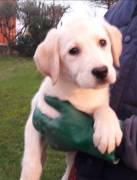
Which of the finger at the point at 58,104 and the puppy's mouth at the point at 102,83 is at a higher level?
the puppy's mouth at the point at 102,83

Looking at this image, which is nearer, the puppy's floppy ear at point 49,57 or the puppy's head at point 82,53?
the puppy's head at point 82,53

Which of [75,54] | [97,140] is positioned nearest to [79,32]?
[75,54]

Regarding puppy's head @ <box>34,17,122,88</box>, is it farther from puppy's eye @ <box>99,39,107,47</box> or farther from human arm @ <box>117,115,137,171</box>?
human arm @ <box>117,115,137,171</box>

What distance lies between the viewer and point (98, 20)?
132 inches

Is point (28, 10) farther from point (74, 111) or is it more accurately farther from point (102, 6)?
point (74, 111)

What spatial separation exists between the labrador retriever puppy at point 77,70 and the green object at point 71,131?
71 mm

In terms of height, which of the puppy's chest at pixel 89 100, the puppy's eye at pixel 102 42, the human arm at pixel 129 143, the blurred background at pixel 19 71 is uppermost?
the puppy's eye at pixel 102 42

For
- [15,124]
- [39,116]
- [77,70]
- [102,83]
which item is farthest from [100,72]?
[15,124]

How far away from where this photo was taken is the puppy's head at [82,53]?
9.91 feet

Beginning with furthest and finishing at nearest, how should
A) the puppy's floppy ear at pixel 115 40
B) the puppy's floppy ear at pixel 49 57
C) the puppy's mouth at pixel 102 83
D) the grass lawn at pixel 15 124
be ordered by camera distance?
the grass lawn at pixel 15 124
the puppy's floppy ear at pixel 115 40
the puppy's floppy ear at pixel 49 57
the puppy's mouth at pixel 102 83

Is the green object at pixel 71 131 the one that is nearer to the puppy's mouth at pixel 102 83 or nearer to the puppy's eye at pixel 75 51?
the puppy's mouth at pixel 102 83

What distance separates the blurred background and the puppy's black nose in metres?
0.84

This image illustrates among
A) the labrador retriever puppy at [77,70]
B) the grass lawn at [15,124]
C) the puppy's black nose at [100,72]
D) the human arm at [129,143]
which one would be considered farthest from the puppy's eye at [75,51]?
the grass lawn at [15,124]

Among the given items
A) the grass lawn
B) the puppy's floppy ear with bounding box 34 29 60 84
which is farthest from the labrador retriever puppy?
the grass lawn
